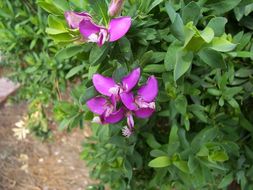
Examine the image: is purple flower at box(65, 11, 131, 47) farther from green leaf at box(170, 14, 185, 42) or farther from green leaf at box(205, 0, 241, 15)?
green leaf at box(205, 0, 241, 15)

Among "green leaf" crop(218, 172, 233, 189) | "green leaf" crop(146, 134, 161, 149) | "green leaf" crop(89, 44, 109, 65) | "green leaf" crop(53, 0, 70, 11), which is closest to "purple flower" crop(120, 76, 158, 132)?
"green leaf" crop(89, 44, 109, 65)

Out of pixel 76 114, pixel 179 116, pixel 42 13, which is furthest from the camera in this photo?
pixel 42 13

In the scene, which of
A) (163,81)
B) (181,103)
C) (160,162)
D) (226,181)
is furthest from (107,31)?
(226,181)

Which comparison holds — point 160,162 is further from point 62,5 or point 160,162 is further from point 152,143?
point 62,5

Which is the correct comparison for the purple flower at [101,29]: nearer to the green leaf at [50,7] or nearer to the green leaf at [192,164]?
the green leaf at [50,7]

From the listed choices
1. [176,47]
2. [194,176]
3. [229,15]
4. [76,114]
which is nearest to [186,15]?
[176,47]

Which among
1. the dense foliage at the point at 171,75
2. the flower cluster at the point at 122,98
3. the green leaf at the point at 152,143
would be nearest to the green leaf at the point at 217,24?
the dense foliage at the point at 171,75

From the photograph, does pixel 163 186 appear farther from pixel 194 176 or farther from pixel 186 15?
pixel 186 15
